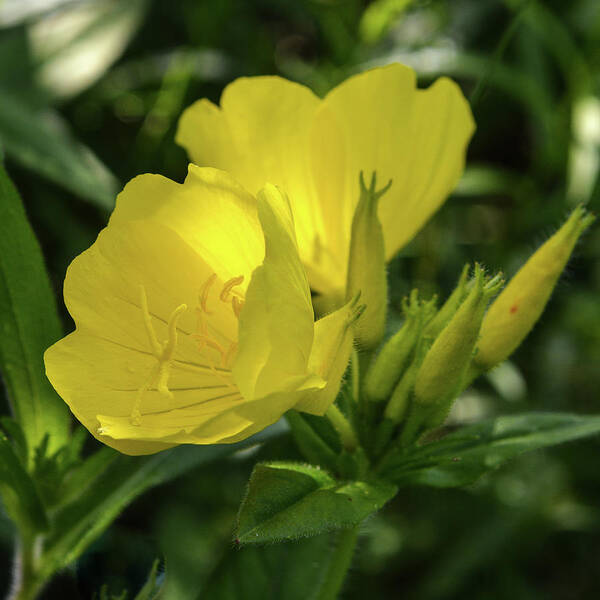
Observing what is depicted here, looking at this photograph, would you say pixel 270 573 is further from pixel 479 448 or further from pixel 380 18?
pixel 380 18

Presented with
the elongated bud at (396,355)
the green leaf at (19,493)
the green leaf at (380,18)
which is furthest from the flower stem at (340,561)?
the green leaf at (380,18)

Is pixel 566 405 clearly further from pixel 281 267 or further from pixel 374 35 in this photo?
pixel 281 267

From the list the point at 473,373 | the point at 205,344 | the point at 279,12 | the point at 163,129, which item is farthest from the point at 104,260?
the point at 279,12

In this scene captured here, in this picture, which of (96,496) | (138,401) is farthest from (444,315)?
(96,496)

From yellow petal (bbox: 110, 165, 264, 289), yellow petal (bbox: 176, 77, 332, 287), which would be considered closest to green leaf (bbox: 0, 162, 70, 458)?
yellow petal (bbox: 110, 165, 264, 289)

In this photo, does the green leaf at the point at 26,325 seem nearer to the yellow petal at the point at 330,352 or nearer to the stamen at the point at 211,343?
the stamen at the point at 211,343
